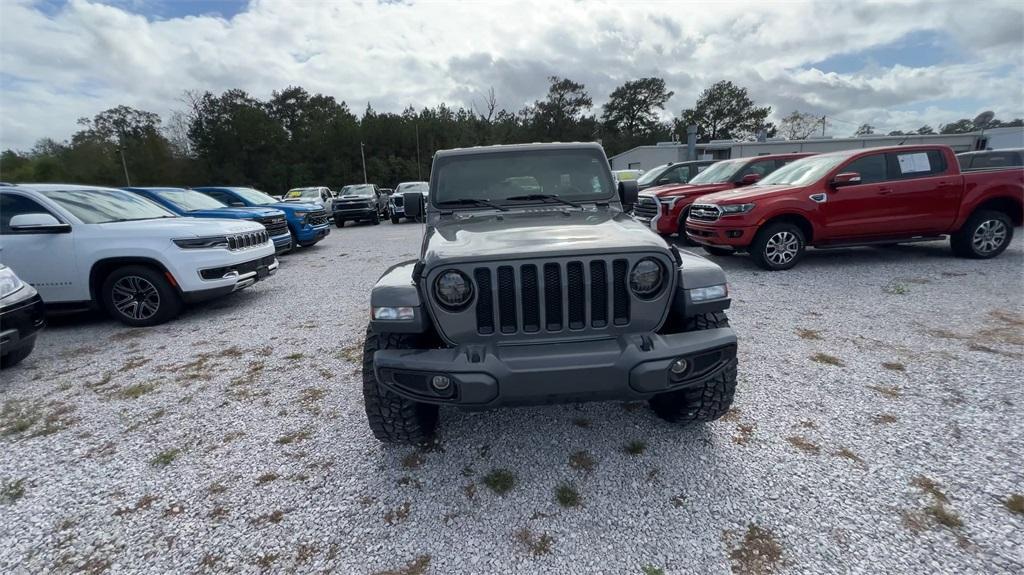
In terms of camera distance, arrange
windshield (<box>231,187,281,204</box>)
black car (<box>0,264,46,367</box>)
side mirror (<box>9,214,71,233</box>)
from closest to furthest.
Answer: black car (<box>0,264,46,367</box>)
side mirror (<box>9,214,71,233</box>)
windshield (<box>231,187,281,204</box>)

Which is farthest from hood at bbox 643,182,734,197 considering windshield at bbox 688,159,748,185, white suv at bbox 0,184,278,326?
white suv at bbox 0,184,278,326

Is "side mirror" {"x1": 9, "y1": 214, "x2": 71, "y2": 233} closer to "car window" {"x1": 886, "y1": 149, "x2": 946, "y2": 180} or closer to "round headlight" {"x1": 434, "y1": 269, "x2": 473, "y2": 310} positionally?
"round headlight" {"x1": 434, "y1": 269, "x2": 473, "y2": 310}

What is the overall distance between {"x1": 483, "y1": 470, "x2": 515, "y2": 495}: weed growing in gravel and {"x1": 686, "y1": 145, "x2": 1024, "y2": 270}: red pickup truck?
17.6 feet

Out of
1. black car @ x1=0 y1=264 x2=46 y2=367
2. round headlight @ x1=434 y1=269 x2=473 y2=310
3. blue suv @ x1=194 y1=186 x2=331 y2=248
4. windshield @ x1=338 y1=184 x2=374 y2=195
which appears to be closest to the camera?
round headlight @ x1=434 y1=269 x2=473 y2=310

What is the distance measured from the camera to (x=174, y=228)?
16.9ft

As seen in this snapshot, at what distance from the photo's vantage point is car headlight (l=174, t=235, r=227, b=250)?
5.08 meters

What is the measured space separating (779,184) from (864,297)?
7.74 ft

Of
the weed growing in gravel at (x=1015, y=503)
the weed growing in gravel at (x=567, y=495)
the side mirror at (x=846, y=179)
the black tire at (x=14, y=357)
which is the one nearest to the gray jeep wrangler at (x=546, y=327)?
the weed growing in gravel at (x=567, y=495)

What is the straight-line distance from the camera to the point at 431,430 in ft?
8.69

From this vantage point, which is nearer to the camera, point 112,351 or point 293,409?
point 293,409

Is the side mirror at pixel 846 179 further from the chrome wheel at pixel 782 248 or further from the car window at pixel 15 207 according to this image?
the car window at pixel 15 207

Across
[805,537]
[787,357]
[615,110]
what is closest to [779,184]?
[787,357]

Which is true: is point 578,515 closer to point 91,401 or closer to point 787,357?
point 787,357

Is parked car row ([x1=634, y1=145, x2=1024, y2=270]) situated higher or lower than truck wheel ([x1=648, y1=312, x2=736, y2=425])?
higher
